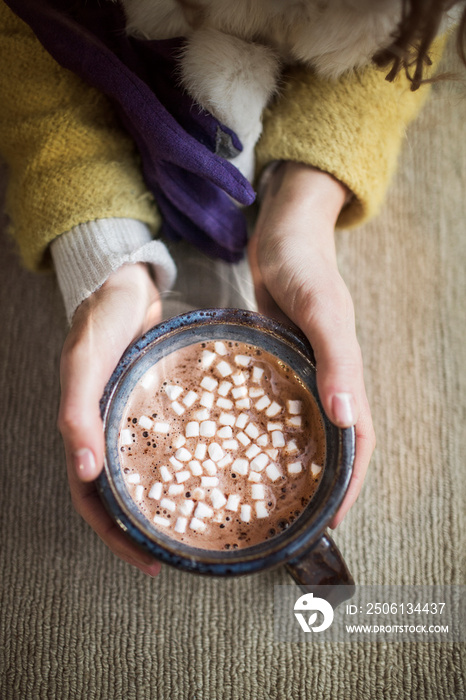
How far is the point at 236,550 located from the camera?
46 cm

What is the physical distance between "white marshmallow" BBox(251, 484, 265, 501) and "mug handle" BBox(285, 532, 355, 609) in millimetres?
65

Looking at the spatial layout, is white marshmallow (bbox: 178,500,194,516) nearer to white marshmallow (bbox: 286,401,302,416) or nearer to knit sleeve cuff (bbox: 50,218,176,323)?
white marshmallow (bbox: 286,401,302,416)

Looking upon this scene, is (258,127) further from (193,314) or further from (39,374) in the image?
(39,374)

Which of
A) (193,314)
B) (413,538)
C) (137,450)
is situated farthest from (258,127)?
(413,538)

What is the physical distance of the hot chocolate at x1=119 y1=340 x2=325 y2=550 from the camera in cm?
48

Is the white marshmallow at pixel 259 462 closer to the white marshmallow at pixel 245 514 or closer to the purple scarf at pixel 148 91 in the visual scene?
the white marshmallow at pixel 245 514

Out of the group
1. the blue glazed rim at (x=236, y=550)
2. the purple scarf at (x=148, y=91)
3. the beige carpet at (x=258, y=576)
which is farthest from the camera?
the beige carpet at (x=258, y=576)

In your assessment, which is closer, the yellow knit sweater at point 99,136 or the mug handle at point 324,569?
the mug handle at point 324,569

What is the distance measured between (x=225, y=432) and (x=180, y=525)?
96 millimetres

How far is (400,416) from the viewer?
0.76 metres

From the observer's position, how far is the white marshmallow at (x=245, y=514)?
0.48m

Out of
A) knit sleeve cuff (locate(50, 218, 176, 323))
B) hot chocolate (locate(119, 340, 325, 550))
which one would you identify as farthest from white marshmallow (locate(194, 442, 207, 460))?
knit sleeve cuff (locate(50, 218, 176, 323))

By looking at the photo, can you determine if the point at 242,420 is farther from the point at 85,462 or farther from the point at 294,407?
the point at 85,462

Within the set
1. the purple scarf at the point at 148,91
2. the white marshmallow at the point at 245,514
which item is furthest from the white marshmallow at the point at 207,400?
the purple scarf at the point at 148,91
